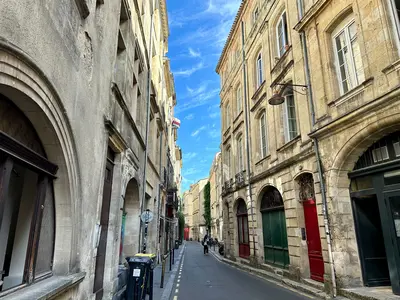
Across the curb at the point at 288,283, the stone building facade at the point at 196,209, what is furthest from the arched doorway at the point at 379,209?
the stone building facade at the point at 196,209

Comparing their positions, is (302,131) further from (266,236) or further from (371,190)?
(266,236)

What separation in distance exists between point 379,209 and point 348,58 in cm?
453

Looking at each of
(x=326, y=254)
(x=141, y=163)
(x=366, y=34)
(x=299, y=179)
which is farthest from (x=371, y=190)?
(x=141, y=163)

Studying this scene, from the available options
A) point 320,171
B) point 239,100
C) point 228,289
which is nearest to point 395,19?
point 320,171

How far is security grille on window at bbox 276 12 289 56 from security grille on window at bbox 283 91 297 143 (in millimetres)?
2228

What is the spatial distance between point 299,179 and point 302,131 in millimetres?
1812

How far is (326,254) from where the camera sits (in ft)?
27.3

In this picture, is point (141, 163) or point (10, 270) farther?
point (141, 163)

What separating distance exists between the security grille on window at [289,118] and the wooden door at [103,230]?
7533 mm

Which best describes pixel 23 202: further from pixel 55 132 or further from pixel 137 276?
pixel 137 276

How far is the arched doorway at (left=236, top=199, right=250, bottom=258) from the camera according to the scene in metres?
16.6

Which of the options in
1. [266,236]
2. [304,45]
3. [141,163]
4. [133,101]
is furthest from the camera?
[266,236]

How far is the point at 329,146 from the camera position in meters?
8.57

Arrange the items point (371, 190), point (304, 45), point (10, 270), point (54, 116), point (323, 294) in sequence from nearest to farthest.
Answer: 1. point (10, 270)
2. point (54, 116)
3. point (371, 190)
4. point (323, 294)
5. point (304, 45)
